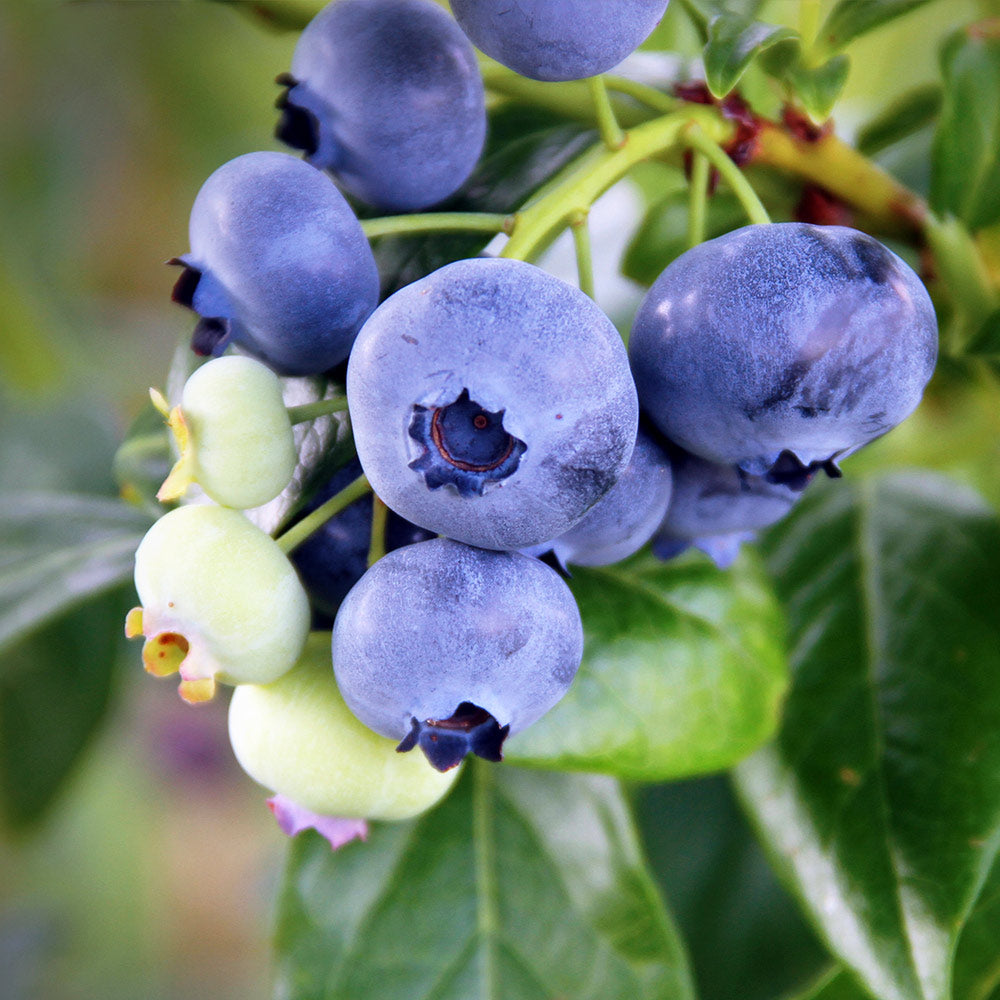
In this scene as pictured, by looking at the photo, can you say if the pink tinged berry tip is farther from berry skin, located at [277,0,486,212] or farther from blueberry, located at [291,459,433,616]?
berry skin, located at [277,0,486,212]

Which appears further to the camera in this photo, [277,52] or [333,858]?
[277,52]

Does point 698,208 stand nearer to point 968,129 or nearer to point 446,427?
point 446,427

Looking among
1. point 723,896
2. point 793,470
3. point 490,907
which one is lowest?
point 723,896

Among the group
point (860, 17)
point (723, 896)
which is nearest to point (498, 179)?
point (860, 17)

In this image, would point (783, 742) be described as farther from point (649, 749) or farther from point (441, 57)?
point (441, 57)

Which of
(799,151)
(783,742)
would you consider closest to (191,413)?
(799,151)
